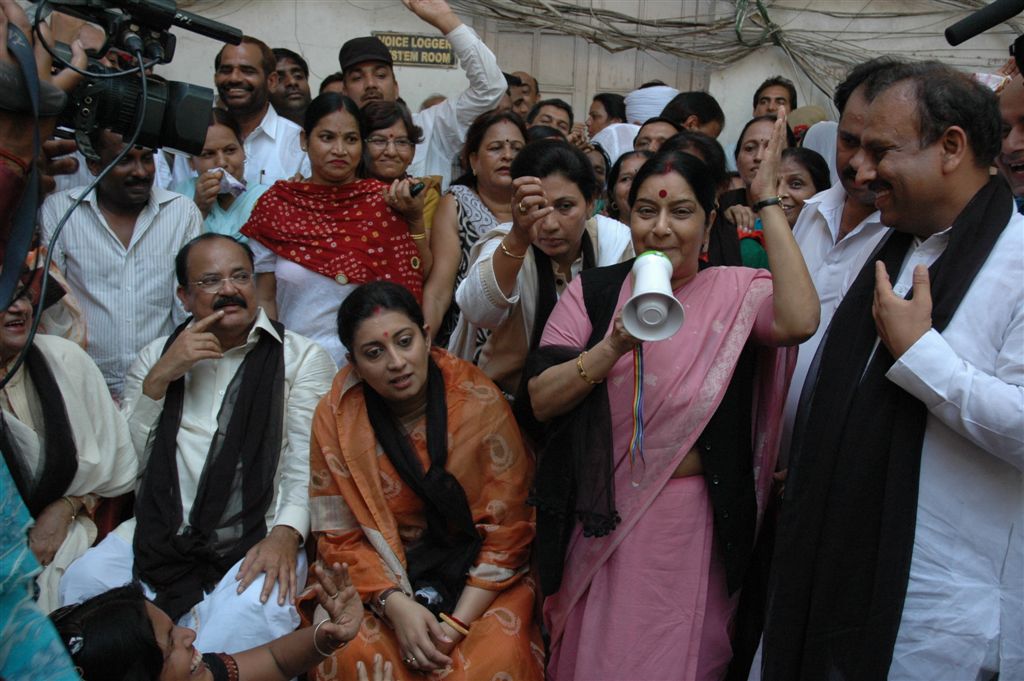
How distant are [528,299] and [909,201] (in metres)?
1.36

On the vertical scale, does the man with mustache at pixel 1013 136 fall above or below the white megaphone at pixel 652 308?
above

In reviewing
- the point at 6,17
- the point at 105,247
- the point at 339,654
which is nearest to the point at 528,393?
the point at 339,654

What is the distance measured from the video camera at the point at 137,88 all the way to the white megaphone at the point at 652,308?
1075mm

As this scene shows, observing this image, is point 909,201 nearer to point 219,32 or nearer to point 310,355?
point 219,32

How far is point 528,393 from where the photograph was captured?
2.73m

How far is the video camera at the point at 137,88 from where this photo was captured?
192cm

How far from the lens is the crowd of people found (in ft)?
6.98

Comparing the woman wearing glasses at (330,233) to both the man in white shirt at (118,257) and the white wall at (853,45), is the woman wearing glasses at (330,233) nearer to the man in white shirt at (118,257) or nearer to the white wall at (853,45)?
the man in white shirt at (118,257)

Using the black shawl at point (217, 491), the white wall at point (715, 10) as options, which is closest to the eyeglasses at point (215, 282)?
the black shawl at point (217, 491)

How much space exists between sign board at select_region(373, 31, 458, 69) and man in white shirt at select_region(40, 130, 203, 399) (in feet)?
12.1

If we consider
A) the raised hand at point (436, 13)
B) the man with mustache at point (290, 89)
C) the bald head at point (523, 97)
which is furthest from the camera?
the bald head at point (523, 97)

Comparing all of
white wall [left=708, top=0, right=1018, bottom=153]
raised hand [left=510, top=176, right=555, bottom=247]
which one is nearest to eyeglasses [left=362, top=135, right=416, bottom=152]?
raised hand [left=510, top=176, right=555, bottom=247]

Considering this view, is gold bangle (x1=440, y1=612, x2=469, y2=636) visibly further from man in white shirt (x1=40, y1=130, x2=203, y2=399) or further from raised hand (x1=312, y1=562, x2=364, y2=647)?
man in white shirt (x1=40, y1=130, x2=203, y2=399)

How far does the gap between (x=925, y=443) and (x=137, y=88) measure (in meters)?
1.93
